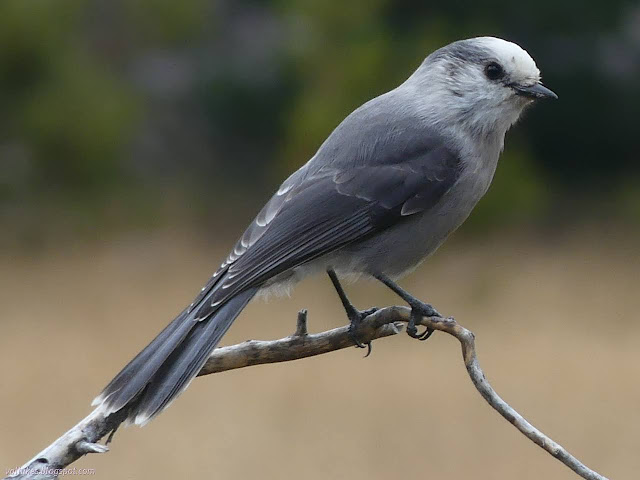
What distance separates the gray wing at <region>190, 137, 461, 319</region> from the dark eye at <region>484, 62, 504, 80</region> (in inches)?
11.5

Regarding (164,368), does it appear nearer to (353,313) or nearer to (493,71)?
(353,313)

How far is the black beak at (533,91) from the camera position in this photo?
3723 millimetres

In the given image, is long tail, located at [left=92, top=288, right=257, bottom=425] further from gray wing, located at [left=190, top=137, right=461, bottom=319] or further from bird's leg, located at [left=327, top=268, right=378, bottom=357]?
bird's leg, located at [left=327, top=268, right=378, bottom=357]

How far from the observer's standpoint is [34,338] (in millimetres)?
11039

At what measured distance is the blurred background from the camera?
9391mm

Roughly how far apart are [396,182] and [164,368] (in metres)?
1.07

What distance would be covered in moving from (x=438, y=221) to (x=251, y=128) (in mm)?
10220

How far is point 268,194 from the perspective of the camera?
1388 cm

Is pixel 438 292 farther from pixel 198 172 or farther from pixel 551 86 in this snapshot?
pixel 198 172

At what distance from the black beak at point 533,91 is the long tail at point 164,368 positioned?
48.7 inches

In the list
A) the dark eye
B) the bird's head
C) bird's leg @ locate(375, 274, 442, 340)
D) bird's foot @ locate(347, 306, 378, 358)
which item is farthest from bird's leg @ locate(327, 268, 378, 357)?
the dark eye

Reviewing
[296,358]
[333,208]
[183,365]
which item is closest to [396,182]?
[333,208]

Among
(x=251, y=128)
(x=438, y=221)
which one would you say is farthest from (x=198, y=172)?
(x=438, y=221)

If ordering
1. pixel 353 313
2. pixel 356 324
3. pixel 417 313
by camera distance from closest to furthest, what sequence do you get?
pixel 417 313 < pixel 356 324 < pixel 353 313
